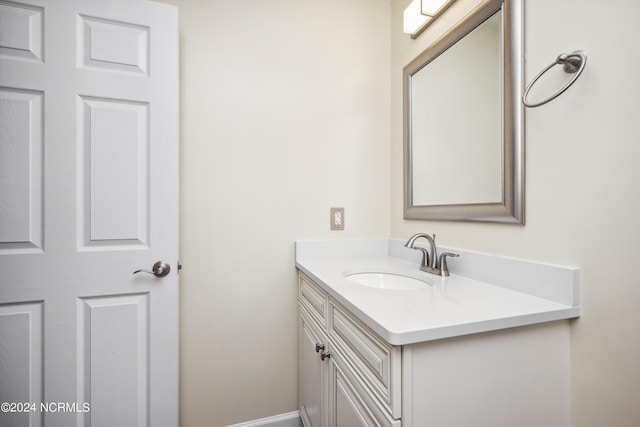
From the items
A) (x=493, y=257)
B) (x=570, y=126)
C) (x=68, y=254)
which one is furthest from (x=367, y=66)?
(x=68, y=254)

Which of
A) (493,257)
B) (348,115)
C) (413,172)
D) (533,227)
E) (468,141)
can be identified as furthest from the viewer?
(348,115)

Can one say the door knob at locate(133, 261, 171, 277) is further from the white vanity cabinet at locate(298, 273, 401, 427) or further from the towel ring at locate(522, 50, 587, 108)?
the towel ring at locate(522, 50, 587, 108)

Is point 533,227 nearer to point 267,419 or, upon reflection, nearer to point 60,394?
point 267,419

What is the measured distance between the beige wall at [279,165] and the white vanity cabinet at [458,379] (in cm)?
30

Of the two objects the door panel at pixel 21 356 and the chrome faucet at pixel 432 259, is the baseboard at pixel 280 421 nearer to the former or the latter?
the door panel at pixel 21 356

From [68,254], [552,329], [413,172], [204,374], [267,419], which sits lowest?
[267,419]

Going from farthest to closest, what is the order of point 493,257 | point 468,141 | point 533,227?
point 468,141
point 493,257
point 533,227

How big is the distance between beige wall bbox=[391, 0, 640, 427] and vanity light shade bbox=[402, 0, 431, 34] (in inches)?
20.9

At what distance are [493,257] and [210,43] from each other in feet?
4.91

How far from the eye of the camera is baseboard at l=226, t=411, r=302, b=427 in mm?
1426

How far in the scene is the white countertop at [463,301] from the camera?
2.12 ft

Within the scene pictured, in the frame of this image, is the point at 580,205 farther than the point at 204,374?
No

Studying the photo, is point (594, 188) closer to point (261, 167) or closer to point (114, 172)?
point (261, 167)

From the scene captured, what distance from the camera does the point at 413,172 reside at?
146 cm
